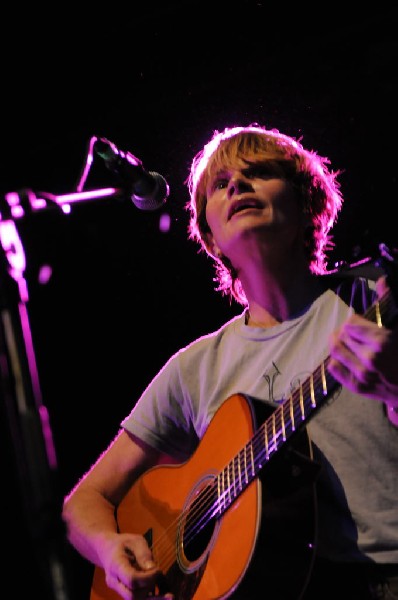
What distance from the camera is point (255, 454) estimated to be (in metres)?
2.04

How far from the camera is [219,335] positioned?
2.92m

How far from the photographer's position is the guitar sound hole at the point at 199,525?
7.22 feet

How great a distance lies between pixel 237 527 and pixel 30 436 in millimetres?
966

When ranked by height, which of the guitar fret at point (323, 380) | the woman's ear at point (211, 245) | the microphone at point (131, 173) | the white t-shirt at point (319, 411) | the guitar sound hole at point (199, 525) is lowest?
the guitar sound hole at point (199, 525)

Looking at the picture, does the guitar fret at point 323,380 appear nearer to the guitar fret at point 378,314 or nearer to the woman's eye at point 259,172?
the guitar fret at point 378,314

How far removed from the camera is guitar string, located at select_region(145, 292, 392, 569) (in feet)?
6.40

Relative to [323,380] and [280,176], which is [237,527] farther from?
[280,176]

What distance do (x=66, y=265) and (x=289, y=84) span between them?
5.90 ft

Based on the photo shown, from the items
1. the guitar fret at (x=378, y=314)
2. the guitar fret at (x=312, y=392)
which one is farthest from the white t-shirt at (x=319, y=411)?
the guitar fret at (x=378, y=314)

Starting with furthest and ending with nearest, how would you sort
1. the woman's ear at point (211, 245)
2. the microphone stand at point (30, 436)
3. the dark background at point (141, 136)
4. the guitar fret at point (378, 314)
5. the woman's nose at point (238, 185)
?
the dark background at point (141, 136), the woman's ear at point (211, 245), the woman's nose at point (238, 185), the guitar fret at point (378, 314), the microphone stand at point (30, 436)

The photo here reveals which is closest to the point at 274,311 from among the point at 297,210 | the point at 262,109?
the point at 297,210

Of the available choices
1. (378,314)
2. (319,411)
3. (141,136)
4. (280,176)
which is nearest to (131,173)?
(378,314)

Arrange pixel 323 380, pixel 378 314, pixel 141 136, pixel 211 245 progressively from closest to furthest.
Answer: pixel 378 314 < pixel 323 380 < pixel 211 245 < pixel 141 136

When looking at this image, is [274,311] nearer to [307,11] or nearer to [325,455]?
[325,455]
